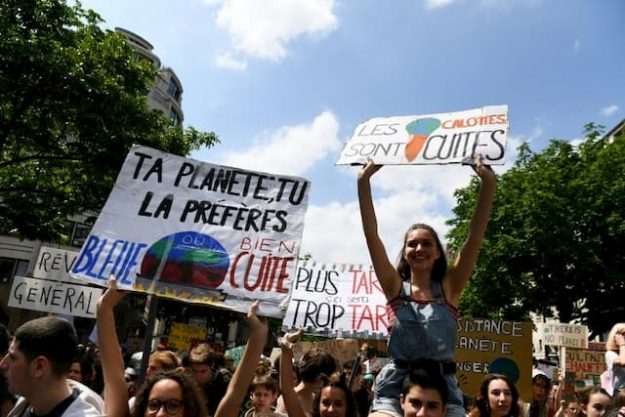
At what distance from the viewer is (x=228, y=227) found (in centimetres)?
459

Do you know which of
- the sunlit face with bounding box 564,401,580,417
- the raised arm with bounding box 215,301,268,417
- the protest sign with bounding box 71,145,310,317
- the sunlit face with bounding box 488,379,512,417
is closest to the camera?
the raised arm with bounding box 215,301,268,417

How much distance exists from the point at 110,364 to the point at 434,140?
2.43 metres

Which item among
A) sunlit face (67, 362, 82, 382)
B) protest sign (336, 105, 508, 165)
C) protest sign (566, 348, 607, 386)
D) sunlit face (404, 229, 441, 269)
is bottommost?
sunlit face (67, 362, 82, 382)

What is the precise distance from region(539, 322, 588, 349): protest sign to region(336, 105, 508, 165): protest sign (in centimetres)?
944

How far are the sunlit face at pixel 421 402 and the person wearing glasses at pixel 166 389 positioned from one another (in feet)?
2.50

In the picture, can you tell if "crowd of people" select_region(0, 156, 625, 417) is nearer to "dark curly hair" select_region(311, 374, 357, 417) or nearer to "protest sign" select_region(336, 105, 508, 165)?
"protest sign" select_region(336, 105, 508, 165)

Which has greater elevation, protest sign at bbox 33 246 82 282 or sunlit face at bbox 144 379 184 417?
protest sign at bbox 33 246 82 282

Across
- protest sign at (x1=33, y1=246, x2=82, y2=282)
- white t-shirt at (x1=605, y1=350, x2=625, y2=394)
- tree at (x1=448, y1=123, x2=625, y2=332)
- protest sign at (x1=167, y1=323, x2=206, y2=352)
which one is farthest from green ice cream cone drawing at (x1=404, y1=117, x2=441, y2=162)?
tree at (x1=448, y1=123, x2=625, y2=332)

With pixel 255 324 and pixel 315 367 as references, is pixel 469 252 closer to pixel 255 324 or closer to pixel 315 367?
pixel 255 324

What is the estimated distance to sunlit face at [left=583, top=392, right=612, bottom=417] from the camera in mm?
4285

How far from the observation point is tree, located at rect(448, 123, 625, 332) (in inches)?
904

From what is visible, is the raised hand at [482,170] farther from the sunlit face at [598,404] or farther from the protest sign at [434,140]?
the sunlit face at [598,404]

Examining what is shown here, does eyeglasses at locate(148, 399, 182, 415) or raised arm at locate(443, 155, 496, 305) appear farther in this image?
raised arm at locate(443, 155, 496, 305)

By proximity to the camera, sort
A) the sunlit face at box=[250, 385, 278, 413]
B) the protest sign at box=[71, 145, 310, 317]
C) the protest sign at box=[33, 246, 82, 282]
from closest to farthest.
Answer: the protest sign at box=[71, 145, 310, 317] → the sunlit face at box=[250, 385, 278, 413] → the protest sign at box=[33, 246, 82, 282]
